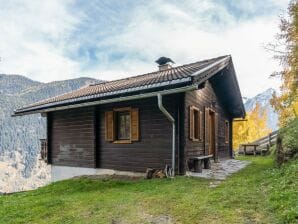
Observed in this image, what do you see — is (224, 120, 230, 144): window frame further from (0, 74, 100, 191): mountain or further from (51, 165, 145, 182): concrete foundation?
(0, 74, 100, 191): mountain

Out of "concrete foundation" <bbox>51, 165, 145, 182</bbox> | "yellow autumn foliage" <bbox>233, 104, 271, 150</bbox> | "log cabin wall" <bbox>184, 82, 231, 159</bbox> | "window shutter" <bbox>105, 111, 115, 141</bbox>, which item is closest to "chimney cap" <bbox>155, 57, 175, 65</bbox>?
"log cabin wall" <bbox>184, 82, 231, 159</bbox>

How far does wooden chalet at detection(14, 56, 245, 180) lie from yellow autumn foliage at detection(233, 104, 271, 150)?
42.0ft

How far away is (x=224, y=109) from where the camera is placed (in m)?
15.1

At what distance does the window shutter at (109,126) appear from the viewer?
10258 mm

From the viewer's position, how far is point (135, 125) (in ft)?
31.8

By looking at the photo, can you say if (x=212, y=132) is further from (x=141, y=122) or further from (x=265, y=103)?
(x=265, y=103)

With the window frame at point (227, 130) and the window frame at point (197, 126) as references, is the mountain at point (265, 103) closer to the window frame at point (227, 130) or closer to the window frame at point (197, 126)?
the window frame at point (227, 130)

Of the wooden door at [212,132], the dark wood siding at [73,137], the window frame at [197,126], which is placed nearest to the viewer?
the window frame at [197,126]

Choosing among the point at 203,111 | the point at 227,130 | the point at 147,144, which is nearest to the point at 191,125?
the point at 147,144

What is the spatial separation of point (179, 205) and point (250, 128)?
901 inches

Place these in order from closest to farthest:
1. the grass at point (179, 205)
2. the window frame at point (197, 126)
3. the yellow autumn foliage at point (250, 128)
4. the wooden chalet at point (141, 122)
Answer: the grass at point (179, 205)
the wooden chalet at point (141, 122)
the window frame at point (197, 126)
the yellow autumn foliage at point (250, 128)

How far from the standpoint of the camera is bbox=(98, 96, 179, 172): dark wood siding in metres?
8.99

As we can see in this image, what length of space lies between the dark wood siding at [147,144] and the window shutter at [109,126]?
0.18 metres

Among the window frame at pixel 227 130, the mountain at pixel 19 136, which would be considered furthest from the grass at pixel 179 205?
the mountain at pixel 19 136
